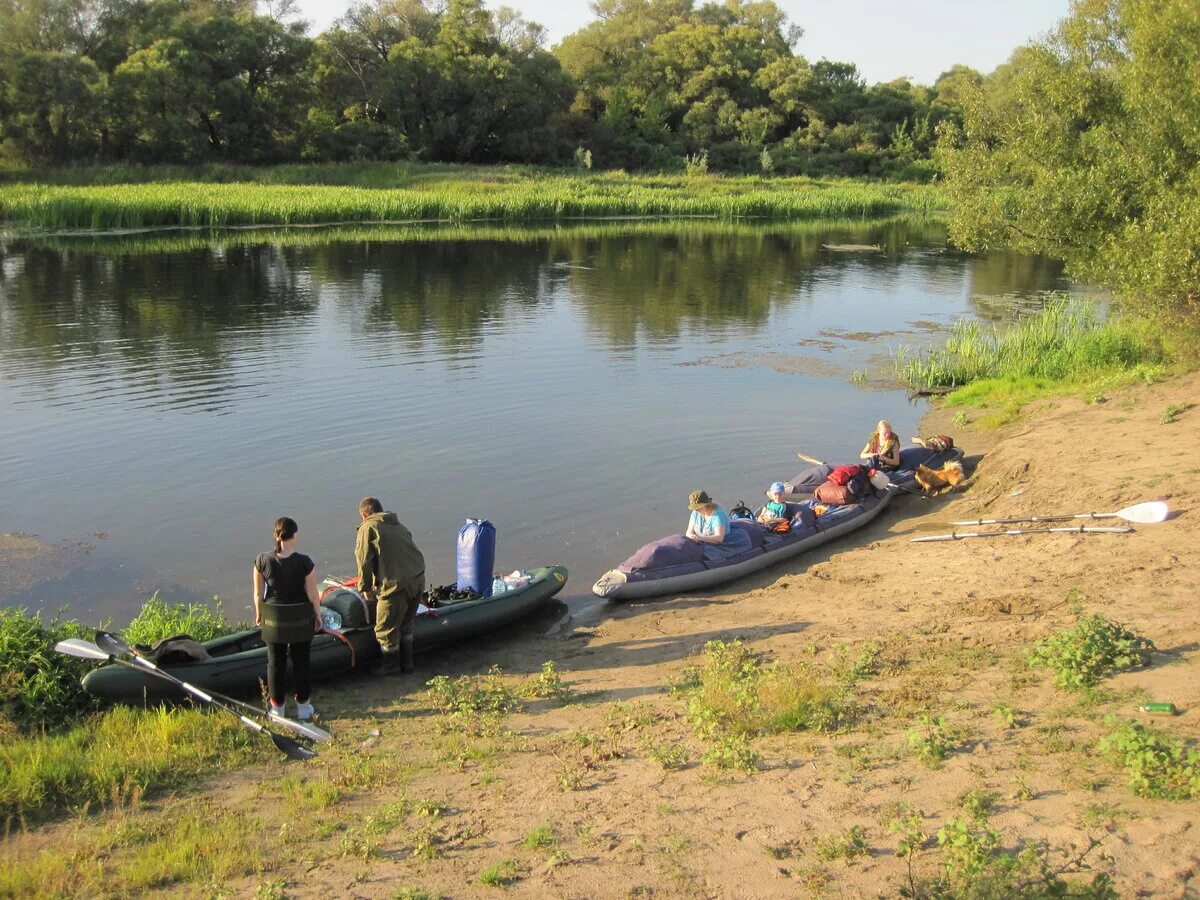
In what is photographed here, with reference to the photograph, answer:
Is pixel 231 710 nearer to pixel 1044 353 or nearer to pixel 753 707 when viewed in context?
pixel 753 707

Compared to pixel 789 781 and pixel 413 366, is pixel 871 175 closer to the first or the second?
pixel 413 366

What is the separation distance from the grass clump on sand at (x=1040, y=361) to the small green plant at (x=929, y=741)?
35.7ft

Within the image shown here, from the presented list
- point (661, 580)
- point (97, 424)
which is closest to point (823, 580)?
point (661, 580)

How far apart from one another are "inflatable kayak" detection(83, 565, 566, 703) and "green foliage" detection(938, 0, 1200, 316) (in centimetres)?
1057

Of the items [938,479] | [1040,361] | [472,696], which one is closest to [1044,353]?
[1040,361]

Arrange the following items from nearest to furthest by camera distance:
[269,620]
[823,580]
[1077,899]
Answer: [1077,899] → [269,620] → [823,580]

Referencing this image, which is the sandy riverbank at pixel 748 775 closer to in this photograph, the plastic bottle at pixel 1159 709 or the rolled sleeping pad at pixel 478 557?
the plastic bottle at pixel 1159 709

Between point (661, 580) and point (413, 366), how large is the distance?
36.1ft

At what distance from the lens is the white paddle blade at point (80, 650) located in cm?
777

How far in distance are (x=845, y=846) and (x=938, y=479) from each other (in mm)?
9289

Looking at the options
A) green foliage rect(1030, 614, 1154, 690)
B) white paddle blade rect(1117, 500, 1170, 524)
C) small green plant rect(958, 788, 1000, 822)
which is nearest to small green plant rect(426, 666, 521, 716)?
small green plant rect(958, 788, 1000, 822)

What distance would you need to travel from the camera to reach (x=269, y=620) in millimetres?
7887

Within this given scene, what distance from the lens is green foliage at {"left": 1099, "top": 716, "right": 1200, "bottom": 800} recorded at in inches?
215

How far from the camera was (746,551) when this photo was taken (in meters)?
11.7
